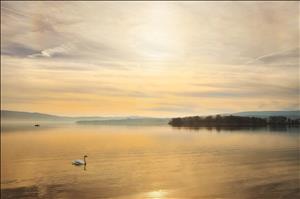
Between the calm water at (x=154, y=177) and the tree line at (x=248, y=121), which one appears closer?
the calm water at (x=154, y=177)

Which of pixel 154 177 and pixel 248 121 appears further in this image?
pixel 248 121

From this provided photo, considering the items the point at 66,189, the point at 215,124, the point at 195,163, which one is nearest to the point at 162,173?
the point at 195,163

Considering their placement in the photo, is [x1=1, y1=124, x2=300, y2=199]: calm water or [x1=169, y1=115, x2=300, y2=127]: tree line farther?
[x1=169, y1=115, x2=300, y2=127]: tree line

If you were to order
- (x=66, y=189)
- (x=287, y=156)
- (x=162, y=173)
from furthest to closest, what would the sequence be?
(x=287, y=156), (x=162, y=173), (x=66, y=189)

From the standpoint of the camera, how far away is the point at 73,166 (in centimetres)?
3344

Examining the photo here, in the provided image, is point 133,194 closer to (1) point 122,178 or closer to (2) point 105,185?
(2) point 105,185

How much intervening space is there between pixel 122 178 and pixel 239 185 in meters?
8.51

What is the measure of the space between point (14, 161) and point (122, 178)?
47.5 ft

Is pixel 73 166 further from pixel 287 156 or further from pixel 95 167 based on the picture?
pixel 287 156

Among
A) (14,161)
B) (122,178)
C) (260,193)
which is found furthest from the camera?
(14,161)

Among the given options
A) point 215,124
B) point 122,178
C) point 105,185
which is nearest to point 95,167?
point 122,178

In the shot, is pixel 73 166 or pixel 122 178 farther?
pixel 73 166

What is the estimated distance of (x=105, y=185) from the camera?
23.9 metres

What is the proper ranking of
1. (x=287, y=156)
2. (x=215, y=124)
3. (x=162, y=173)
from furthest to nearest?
(x=215, y=124), (x=287, y=156), (x=162, y=173)
